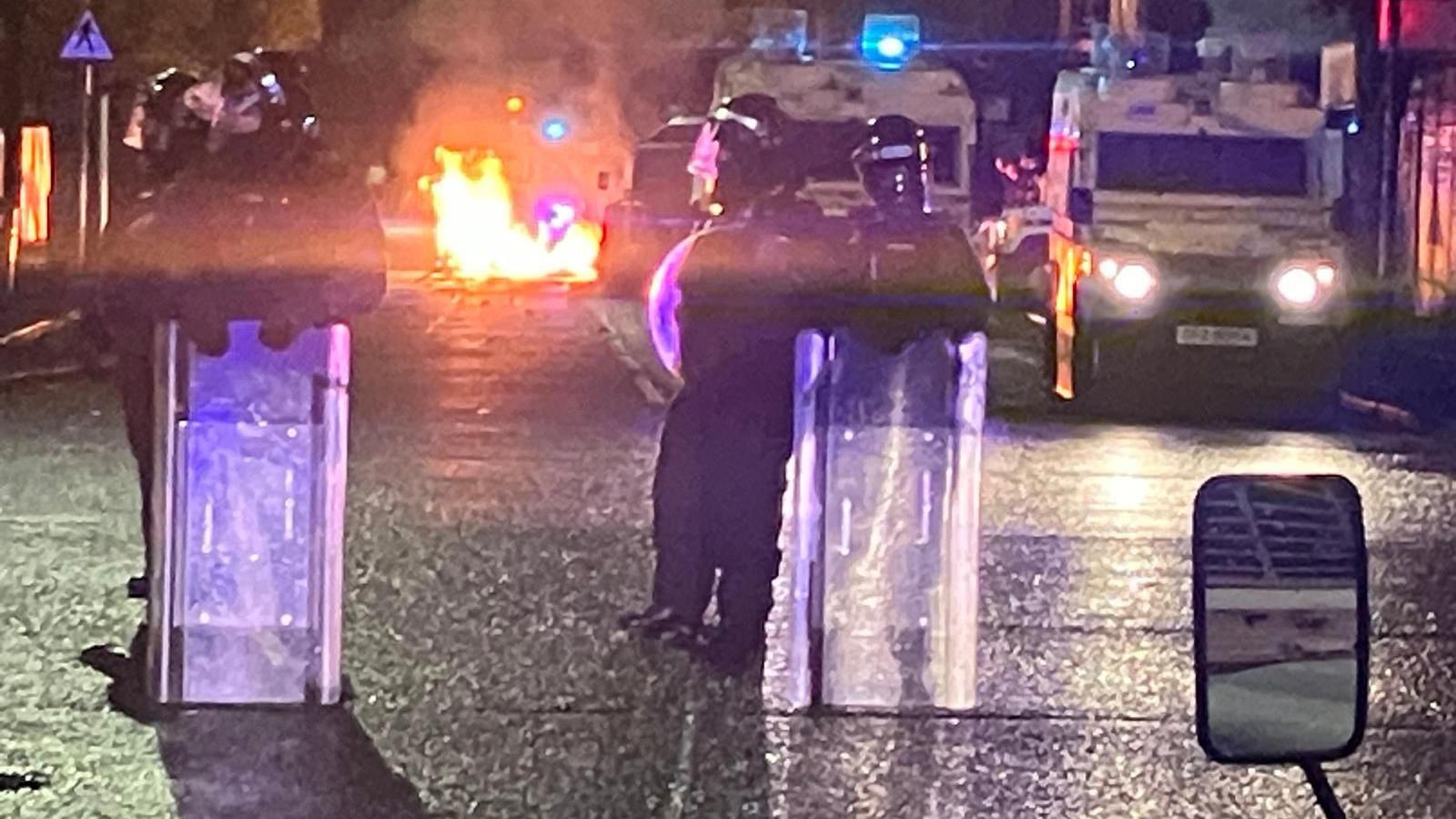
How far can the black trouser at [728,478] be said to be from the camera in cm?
917

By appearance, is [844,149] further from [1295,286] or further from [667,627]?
[667,627]

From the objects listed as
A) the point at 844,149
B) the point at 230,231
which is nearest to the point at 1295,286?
the point at 844,149

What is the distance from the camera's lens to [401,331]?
24203 mm

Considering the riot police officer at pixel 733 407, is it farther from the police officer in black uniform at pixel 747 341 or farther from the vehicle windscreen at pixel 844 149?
the vehicle windscreen at pixel 844 149

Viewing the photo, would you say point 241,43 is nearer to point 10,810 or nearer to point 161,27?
point 161,27

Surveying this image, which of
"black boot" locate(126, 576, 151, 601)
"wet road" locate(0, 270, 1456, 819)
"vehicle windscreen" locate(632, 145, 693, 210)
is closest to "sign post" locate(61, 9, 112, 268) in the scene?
"wet road" locate(0, 270, 1456, 819)

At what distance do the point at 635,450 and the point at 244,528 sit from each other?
7.40 meters

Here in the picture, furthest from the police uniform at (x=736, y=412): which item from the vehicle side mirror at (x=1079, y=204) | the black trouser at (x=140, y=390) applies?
the vehicle side mirror at (x=1079, y=204)

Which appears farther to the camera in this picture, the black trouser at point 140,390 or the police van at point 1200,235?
the police van at point 1200,235

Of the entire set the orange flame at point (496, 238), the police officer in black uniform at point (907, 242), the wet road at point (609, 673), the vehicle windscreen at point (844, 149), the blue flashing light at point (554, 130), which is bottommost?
the orange flame at point (496, 238)

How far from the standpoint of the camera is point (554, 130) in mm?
40125

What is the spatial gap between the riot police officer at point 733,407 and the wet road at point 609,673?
335 millimetres

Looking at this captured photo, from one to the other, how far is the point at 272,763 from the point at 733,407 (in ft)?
8.01

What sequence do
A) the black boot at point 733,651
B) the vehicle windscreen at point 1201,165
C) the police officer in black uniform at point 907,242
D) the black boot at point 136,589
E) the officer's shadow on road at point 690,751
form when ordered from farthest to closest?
the vehicle windscreen at point 1201,165, the black boot at point 136,589, the black boot at point 733,651, the police officer in black uniform at point 907,242, the officer's shadow on road at point 690,751
